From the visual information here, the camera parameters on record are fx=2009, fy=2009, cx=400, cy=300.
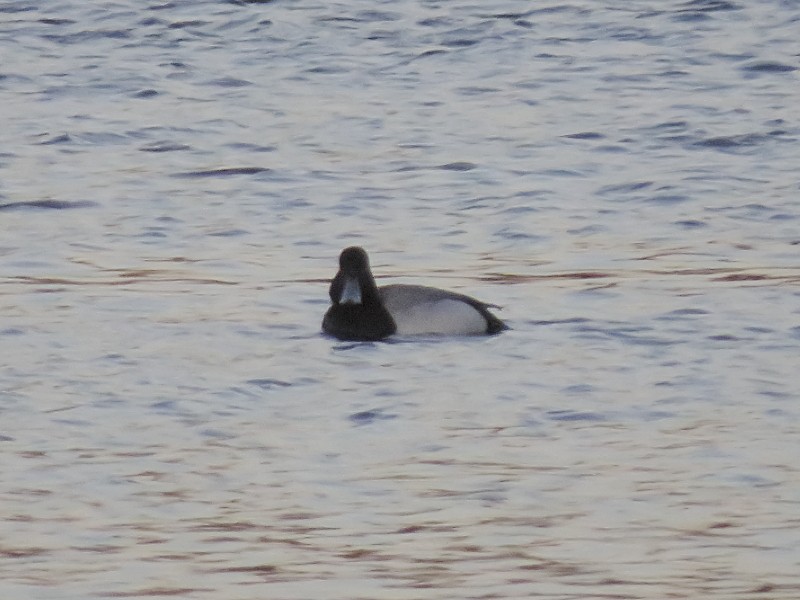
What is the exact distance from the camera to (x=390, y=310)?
35.7 feet

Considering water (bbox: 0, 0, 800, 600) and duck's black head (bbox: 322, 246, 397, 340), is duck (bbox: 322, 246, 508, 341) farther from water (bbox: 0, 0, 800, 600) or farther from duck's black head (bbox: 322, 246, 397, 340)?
water (bbox: 0, 0, 800, 600)

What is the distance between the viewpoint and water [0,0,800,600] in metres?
6.82

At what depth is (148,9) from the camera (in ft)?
72.9

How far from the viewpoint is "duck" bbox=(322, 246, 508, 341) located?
34.2 feet

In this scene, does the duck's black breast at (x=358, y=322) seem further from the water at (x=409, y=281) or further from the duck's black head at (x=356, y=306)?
the water at (x=409, y=281)

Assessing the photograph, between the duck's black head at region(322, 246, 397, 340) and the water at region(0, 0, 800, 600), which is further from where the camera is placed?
the duck's black head at region(322, 246, 397, 340)

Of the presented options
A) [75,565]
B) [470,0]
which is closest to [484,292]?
[75,565]

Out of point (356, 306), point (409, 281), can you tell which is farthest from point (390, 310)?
point (409, 281)

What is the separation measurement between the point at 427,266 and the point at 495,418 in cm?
362

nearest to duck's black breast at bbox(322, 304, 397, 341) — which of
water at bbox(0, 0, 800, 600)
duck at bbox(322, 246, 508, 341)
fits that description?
duck at bbox(322, 246, 508, 341)

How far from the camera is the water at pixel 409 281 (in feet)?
22.4

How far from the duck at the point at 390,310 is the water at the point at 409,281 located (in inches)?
4.7

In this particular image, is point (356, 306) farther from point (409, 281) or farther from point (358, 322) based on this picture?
point (409, 281)

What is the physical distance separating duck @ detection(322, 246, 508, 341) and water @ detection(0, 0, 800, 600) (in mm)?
118
